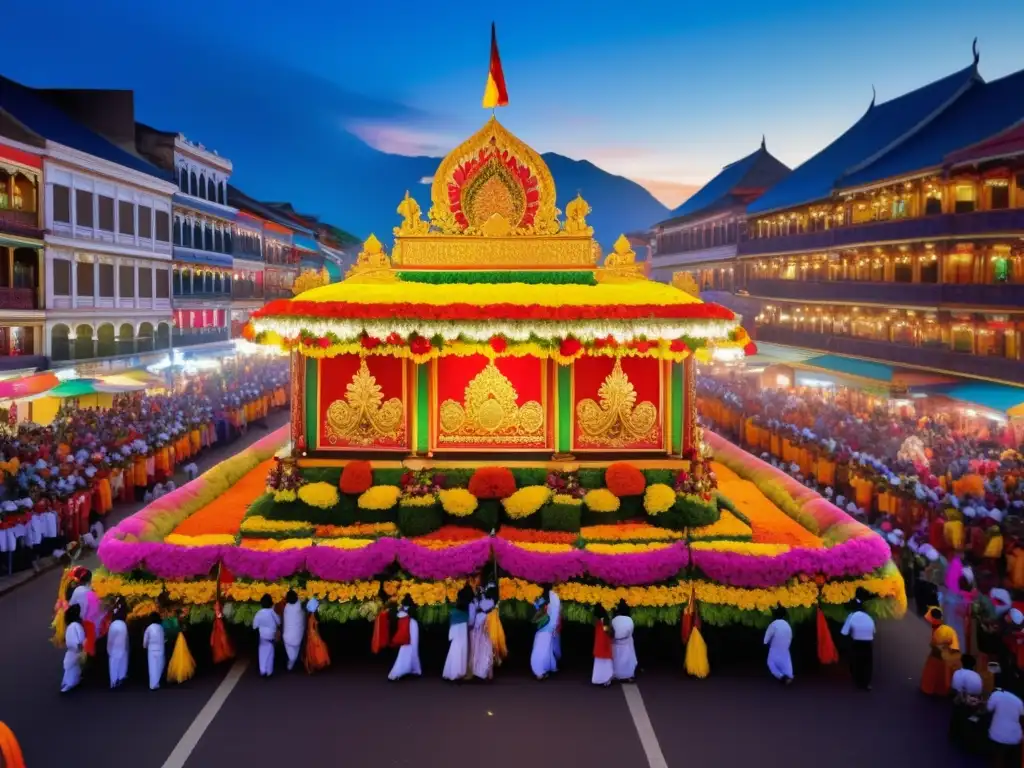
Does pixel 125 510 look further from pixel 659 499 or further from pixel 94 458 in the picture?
pixel 659 499

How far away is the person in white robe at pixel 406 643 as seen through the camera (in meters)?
11.2

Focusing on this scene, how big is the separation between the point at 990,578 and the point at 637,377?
5.98m

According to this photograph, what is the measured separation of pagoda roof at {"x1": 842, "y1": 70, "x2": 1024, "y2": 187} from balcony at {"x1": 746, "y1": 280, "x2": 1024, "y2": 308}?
4.32m

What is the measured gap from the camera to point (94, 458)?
19.9 m

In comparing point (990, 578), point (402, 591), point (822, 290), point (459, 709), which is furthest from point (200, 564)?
point (822, 290)

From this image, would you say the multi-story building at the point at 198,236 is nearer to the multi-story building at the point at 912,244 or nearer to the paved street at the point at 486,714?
the multi-story building at the point at 912,244

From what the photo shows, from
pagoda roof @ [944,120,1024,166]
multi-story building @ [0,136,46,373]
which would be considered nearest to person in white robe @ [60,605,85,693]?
multi-story building @ [0,136,46,373]

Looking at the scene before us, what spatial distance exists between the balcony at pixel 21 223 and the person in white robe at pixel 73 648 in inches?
793

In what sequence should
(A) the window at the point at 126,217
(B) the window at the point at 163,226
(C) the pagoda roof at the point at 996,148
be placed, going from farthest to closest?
1. (B) the window at the point at 163,226
2. (A) the window at the point at 126,217
3. (C) the pagoda roof at the point at 996,148

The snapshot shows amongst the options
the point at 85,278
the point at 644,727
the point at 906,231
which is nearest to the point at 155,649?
the point at 644,727

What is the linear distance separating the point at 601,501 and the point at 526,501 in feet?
3.84

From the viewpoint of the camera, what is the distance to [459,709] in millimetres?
10484

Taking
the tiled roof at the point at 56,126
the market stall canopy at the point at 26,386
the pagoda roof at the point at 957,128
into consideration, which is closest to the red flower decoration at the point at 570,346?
the market stall canopy at the point at 26,386

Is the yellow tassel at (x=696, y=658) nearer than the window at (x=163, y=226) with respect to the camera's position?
Yes
